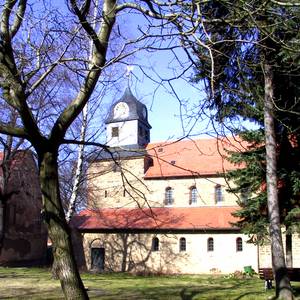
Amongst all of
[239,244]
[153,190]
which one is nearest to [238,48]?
[239,244]

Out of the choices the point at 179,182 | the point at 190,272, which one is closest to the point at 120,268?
the point at 190,272

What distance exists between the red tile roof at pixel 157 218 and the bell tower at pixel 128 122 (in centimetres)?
617

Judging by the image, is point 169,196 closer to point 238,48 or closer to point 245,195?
point 245,195

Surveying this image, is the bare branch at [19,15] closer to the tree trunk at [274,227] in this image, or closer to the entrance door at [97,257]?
the tree trunk at [274,227]

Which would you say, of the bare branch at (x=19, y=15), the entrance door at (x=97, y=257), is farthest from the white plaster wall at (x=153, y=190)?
the bare branch at (x=19, y=15)

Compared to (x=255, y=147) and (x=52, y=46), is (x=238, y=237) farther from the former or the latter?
(x=52, y=46)

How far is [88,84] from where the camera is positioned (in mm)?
5656

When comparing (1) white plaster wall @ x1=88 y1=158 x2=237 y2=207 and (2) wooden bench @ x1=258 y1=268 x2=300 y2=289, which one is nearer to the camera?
(2) wooden bench @ x1=258 y1=268 x2=300 y2=289

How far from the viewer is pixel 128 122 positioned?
39625mm

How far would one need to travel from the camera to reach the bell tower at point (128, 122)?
39.4m

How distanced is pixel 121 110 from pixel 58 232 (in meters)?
35.3

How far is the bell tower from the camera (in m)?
39.4

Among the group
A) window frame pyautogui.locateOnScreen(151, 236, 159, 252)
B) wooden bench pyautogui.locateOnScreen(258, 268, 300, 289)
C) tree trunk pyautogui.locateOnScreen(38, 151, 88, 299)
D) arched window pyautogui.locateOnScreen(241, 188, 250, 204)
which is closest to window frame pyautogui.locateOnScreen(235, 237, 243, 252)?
window frame pyautogui.locateOnScreen(151, 236, 159, 252)

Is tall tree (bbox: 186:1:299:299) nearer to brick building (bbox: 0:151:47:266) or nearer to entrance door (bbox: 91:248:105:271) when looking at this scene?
brick building (bbox: 0:151:47:266)
